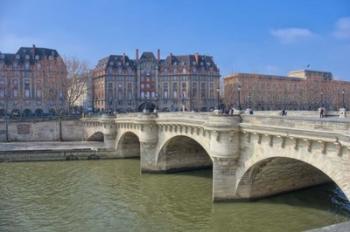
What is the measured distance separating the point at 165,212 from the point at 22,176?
18.9 meters

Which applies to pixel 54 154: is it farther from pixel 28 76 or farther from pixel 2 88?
pixel 28 76

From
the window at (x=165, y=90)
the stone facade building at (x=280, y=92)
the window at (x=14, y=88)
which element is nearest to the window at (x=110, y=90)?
the window at (x=165, y=90)

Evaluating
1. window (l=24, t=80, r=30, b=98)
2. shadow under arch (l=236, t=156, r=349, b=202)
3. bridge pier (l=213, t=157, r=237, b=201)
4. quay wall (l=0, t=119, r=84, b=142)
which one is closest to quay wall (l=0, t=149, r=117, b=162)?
quay wall (l=0, t=119, r=84, b=142)

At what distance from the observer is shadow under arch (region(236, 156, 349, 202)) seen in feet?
83.0

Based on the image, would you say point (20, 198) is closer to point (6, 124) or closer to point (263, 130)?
point (263, 130)

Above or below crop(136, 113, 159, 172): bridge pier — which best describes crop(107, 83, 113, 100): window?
above

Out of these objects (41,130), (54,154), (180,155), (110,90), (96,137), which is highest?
(110,90)

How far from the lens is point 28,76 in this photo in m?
97.6

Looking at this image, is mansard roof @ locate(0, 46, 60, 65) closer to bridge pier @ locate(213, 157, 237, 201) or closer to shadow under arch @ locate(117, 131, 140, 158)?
shadow under arch @ locate(117, 131, 140, 158)

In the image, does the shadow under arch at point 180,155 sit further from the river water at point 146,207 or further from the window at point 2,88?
the window at point 2,88

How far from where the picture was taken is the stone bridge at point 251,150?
59.4 feet

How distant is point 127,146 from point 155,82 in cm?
6405

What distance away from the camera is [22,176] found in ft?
122

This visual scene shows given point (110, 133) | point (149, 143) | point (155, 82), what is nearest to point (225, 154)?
point (149, 143)
